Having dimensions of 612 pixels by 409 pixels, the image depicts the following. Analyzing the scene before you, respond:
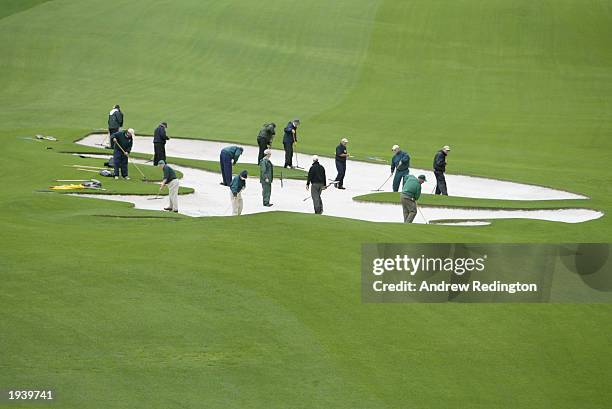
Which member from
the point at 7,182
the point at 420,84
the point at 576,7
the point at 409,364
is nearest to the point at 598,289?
the point at 409,364

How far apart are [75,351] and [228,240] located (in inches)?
297

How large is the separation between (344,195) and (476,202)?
5480 mm

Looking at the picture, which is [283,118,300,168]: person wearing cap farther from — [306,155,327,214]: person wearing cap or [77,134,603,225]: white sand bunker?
[306,155,327,214]: person wearing cap

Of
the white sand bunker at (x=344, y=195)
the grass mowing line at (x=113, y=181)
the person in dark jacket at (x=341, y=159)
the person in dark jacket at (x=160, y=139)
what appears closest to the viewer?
the white sand bunker at (x=344, y=195)

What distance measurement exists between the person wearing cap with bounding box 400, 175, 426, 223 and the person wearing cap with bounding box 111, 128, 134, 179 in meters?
13.1

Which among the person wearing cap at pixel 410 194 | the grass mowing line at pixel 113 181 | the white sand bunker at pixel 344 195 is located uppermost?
the person wearing cap at pixel 410 194

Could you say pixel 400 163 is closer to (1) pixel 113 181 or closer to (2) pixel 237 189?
(2) pixel 237 189

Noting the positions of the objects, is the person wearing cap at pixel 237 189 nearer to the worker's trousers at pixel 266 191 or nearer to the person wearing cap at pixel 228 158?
the worker's trousers at pixel 266 191

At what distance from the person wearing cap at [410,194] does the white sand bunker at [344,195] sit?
303cm

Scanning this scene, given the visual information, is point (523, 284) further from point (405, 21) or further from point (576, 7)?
point (576, 7)

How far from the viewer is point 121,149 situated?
4100 centimetres

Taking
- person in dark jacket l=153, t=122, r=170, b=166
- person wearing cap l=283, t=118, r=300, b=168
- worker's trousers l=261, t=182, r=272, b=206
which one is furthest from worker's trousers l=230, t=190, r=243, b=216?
person wearing cap l=283, t=118, r=300, b=168

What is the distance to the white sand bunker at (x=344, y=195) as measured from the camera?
3756 cm

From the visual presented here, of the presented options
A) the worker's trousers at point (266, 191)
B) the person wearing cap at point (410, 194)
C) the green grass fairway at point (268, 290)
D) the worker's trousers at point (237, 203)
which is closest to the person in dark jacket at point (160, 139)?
the green grass fairway at point (268, 290)
